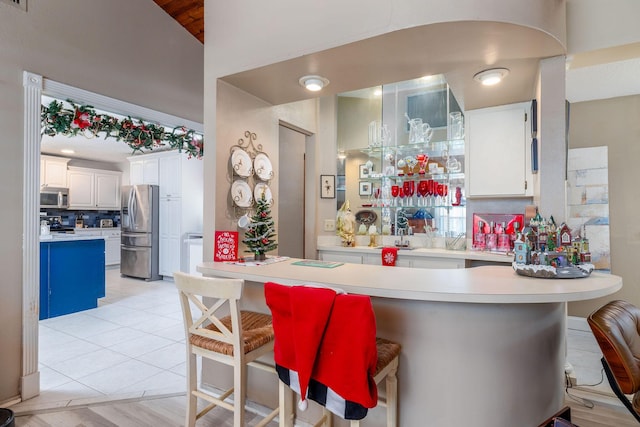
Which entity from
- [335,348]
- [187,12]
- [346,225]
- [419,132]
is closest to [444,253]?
[346,225]

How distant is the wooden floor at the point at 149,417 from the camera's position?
208 cm

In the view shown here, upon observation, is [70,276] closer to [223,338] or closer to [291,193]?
[291,193]

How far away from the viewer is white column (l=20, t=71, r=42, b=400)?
2334 mm

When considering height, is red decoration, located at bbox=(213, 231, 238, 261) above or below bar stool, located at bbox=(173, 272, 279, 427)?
above

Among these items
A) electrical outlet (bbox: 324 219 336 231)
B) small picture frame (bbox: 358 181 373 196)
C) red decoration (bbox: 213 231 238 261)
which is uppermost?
small picture frame (bbox: 358 181 373 196)

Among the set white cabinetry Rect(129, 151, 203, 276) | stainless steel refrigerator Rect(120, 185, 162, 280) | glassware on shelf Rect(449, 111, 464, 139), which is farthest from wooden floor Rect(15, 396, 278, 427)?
stainless steel refrigerator Rect(120, 185, 162, 280)

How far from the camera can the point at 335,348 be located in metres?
1.26

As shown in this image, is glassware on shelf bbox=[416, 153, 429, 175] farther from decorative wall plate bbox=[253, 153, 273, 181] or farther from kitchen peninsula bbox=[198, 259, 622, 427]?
kitchen peninsula bbox=[198, 259, 622, 427]

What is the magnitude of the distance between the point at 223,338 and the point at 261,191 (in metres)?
1.38

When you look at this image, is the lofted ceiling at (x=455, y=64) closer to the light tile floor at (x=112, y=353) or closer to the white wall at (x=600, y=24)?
the white wall at (x=600, y=24)

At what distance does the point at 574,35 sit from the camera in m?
2.18

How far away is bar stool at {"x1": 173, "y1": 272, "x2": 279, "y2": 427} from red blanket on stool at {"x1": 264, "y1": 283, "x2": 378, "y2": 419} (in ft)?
1.27

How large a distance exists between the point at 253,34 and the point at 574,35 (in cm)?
214

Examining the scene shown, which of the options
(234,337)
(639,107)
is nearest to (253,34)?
(234,337)
